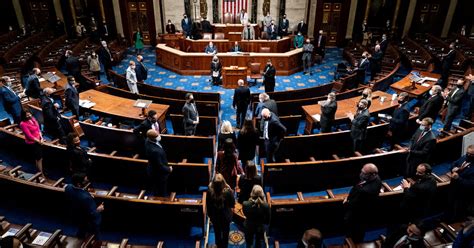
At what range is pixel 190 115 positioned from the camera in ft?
20.4

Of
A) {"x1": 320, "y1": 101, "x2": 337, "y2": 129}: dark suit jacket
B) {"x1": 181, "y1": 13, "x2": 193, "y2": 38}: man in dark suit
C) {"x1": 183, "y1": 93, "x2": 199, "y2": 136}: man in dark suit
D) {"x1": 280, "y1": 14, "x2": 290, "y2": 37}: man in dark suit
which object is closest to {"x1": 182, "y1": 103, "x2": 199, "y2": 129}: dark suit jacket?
{"x1": 183, "y1": 93, "x2": 199, "y2": 136}: man in dark suit

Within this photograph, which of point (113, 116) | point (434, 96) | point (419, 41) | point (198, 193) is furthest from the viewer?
point (419, 41)

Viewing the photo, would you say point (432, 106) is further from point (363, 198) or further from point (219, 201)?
point (219, 201)

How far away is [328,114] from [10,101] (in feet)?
22.2

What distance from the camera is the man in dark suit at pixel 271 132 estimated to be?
5.45 metres

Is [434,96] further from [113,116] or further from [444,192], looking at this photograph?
[113,116]

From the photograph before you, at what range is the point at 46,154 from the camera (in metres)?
5.75

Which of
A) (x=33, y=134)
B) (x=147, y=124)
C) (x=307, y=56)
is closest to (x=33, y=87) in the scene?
(x=33, y=134)

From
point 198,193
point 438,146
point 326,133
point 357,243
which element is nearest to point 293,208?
point 357,243

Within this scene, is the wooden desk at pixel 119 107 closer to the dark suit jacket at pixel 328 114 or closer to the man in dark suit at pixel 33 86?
the man in dark suit at pixel 33 86

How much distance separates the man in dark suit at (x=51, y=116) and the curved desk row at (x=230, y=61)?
6329 mm

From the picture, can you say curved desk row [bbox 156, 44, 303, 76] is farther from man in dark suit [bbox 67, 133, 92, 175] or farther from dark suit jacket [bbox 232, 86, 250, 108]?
man in dark suit [bbox 67, 133, 92, 175]

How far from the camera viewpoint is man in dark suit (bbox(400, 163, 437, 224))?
369 cm

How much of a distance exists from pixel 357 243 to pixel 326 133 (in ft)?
A: 8.24
